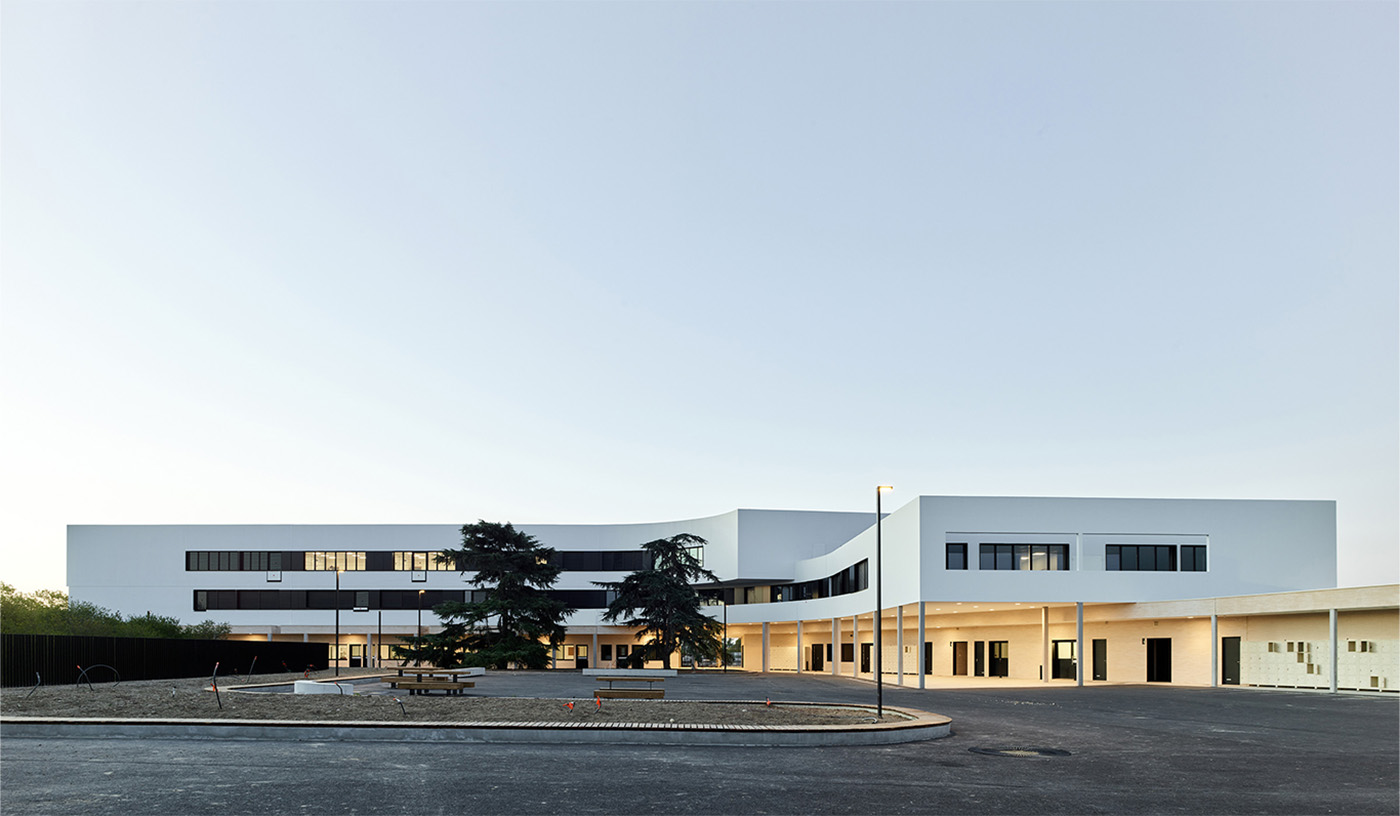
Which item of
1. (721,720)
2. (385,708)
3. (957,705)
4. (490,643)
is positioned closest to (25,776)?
(385,708)

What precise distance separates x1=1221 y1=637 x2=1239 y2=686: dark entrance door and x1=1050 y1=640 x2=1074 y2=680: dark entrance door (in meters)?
7.00

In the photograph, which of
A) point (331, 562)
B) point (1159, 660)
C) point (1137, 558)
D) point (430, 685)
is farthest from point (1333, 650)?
point (331, 562)

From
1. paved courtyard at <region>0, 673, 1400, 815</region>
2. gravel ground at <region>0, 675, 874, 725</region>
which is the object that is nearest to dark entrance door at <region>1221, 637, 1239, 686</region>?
paved courtyard at <region>0, 673, 1400, 815</region>

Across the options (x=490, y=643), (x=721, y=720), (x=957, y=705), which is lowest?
(x=490, y=643)

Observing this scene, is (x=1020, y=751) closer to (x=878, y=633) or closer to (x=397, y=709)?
(x=397, y=709)

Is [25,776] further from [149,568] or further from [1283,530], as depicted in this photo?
[149,568]

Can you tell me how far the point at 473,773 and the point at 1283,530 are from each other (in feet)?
122

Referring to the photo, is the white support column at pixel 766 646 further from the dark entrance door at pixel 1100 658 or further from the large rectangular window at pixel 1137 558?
the large rectangular window at pixel 1137 558

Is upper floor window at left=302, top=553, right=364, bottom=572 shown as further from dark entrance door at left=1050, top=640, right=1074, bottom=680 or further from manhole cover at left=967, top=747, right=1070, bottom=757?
manhole cover at left=967, top=747, right=1070, bottom=757

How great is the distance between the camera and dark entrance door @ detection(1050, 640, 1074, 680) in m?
44.6

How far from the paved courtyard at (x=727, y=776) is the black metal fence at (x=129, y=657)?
583 inches

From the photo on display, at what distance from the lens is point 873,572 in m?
46.5

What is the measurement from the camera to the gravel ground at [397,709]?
17703 millimetres

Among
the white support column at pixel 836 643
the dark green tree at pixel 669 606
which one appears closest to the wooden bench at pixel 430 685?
the white support column at pixel 836 643
